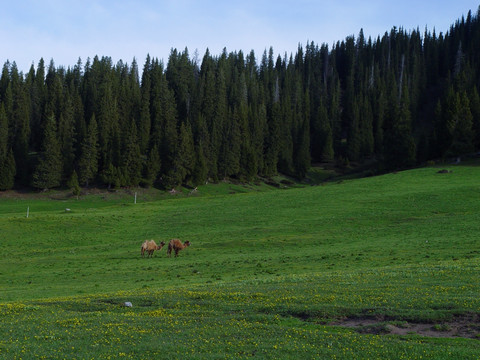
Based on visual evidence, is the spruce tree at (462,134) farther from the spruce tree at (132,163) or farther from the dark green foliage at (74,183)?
the dark green foliage at (74,183)

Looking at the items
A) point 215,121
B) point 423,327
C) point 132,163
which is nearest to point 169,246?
point 423,327

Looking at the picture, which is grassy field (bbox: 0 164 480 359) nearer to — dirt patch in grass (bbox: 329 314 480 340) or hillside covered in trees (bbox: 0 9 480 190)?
dirt patch in grass (bbox: 329 314 480 340)

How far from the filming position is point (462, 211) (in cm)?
5684

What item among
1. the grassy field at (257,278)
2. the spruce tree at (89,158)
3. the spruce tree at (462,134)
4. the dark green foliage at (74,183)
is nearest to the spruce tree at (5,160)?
the dark green foliage at (74,183)

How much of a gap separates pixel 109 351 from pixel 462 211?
5234 cm

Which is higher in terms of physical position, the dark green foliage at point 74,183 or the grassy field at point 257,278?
the dark green foliage at point 74,183

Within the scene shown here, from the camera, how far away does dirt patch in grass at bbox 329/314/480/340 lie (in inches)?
594

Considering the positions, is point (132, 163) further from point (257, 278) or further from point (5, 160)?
point (257, 278)

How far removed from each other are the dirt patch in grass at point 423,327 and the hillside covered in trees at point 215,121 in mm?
86967

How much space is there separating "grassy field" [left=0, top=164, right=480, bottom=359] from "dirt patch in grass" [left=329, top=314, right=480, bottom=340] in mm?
65

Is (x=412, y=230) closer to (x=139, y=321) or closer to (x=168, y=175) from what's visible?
(x=139, y=321)

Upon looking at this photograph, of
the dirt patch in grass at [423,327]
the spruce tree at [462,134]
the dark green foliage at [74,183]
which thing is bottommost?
the dirt patch in grass at [423,327]

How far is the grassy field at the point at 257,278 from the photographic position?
14086 millimetres

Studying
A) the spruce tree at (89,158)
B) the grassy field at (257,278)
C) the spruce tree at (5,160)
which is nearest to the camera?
the grassy field at (257,278)
